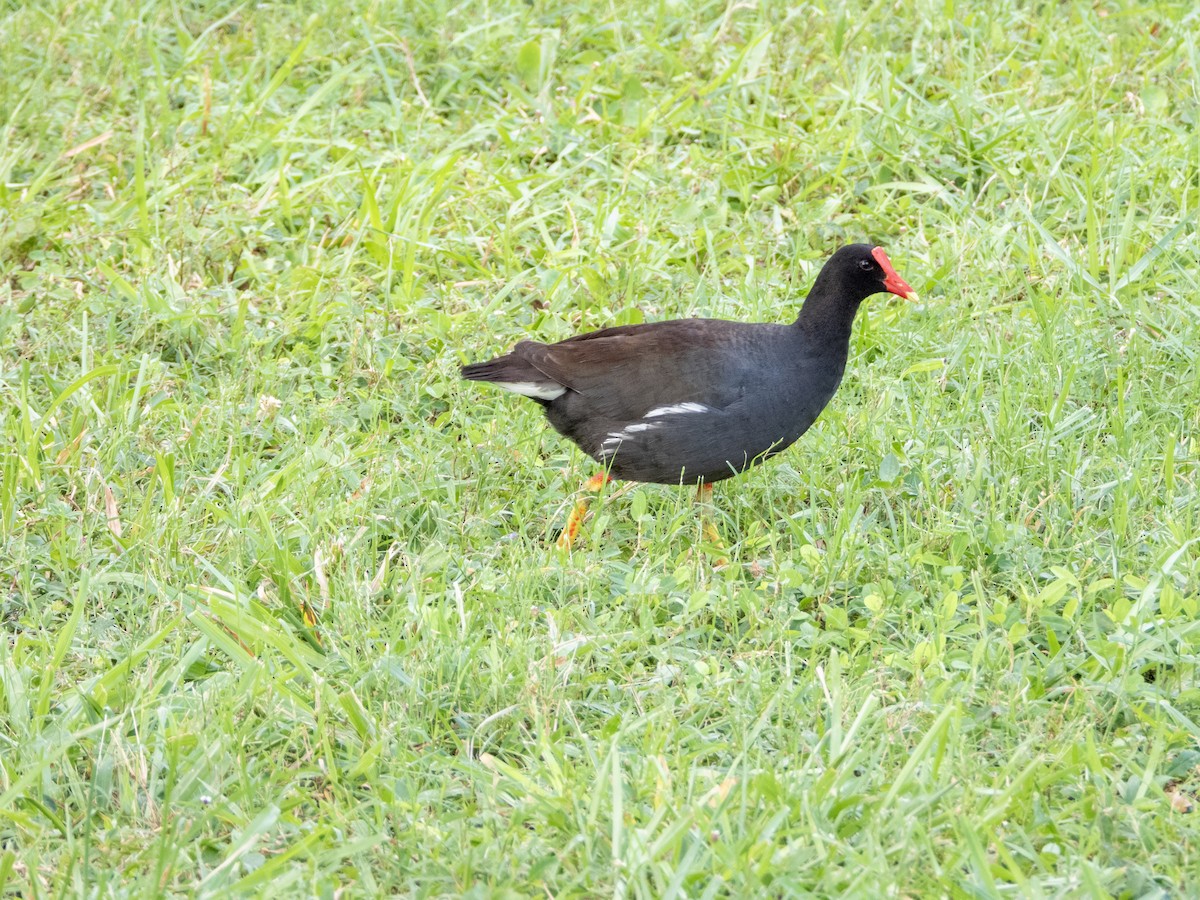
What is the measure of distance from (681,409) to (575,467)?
544 millimetres

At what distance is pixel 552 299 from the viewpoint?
205 inches

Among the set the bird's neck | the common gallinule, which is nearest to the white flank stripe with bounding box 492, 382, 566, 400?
the common gallinule

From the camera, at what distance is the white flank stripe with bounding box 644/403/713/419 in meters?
4.09

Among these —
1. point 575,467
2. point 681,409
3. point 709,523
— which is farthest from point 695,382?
point 575,467

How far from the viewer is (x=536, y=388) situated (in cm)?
424

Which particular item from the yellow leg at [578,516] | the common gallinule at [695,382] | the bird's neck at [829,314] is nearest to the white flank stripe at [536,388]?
the common gallinule at [695,382]

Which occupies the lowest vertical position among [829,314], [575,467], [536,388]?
[575,467]

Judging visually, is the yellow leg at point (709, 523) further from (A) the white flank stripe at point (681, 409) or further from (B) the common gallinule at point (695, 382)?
(A) the white flank stripe at point (681, 409)

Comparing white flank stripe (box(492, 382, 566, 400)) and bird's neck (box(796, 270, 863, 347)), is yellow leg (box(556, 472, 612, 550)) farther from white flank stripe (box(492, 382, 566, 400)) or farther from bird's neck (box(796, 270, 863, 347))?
bird's neck (box(796, 270, 863, 347))

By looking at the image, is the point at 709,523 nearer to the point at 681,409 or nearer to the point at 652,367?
the point at 681,409

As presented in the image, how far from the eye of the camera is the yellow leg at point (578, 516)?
404 cm

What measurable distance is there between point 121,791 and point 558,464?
76.4 inches

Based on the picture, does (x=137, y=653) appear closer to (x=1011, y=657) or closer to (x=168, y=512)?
(x=168, y=512)

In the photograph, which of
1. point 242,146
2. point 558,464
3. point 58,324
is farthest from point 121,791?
point 242,146
